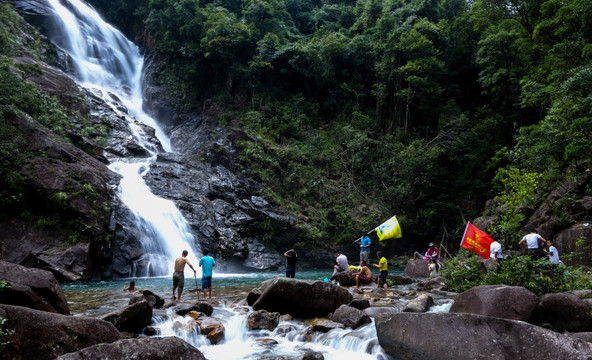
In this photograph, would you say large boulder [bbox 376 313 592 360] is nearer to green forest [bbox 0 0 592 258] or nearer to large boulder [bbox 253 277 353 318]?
large boulder [bbox 253 277 353 318]

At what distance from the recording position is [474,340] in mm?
5500

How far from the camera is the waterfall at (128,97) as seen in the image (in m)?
19.9

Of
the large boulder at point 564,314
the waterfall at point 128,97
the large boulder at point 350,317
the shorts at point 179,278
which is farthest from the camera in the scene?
the waterfall at point 128,97

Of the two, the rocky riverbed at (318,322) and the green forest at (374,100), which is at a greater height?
the green forest at (374,100)

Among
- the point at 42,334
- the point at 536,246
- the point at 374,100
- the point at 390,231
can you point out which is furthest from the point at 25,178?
the point at 374,100

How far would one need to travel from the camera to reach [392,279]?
1547 centimetres

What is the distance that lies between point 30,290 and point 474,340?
282 inches

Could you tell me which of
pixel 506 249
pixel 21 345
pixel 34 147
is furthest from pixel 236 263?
pixel 21 345

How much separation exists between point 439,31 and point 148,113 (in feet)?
95.3

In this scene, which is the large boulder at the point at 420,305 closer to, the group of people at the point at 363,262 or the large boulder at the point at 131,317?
the group of people at the point at 363,262

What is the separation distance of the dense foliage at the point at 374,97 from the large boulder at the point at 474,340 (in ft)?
54.1

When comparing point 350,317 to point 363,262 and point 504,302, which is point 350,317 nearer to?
point 504,302

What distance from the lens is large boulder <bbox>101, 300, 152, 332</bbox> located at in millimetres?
7078

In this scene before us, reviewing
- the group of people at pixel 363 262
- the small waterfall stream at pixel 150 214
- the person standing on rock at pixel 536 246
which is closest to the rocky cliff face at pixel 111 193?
the small waterfall stream at pixel 150 214
